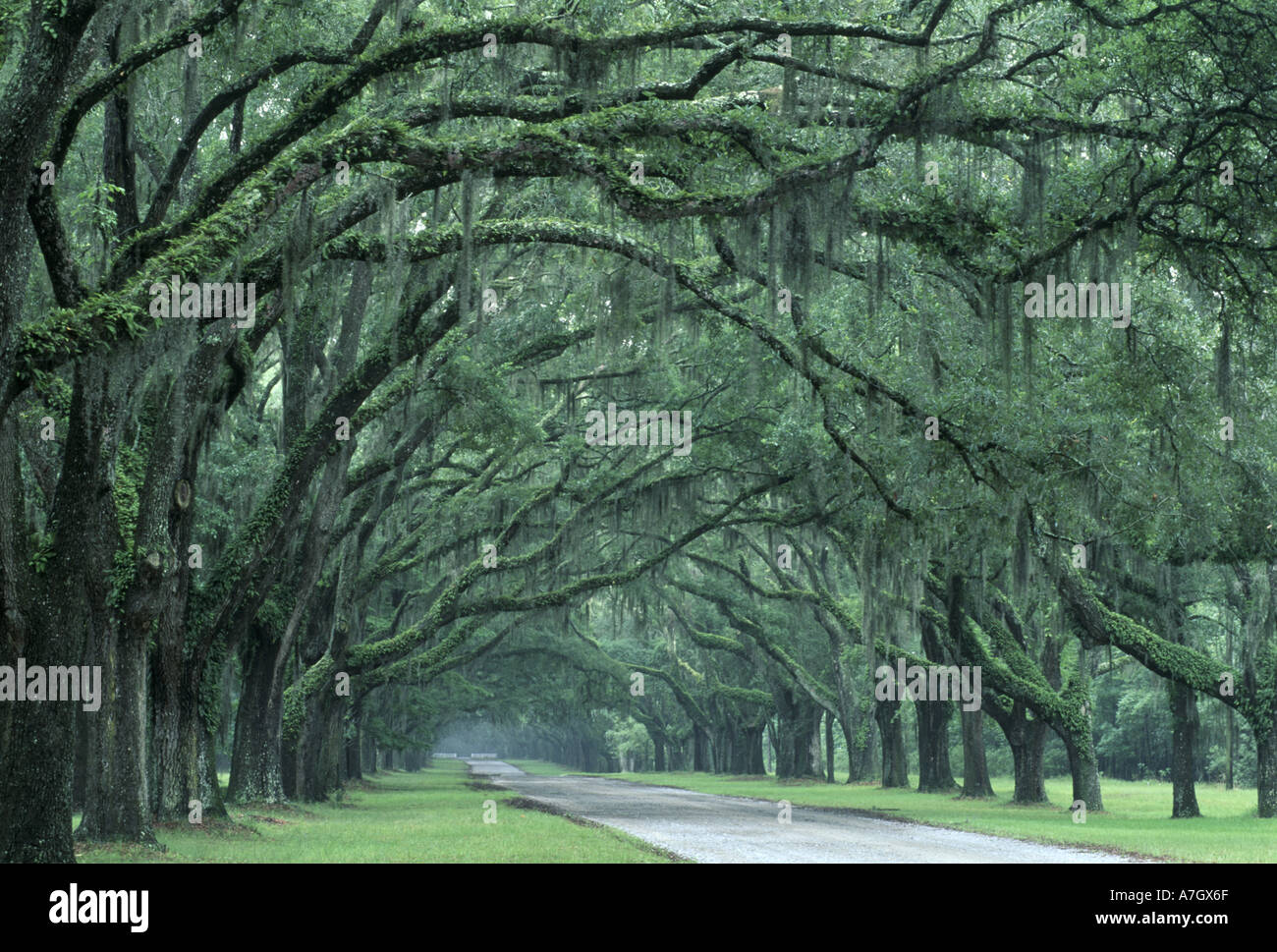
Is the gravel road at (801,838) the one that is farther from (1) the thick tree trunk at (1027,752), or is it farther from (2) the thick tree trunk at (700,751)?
(2) the thick tree trunk at (700,751)

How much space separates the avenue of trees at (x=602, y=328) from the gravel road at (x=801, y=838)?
4.04 m

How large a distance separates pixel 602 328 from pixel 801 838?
26.5 feet

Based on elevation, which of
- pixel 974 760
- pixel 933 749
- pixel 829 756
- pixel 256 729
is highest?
pixel 256 729

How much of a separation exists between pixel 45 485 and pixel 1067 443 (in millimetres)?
12987

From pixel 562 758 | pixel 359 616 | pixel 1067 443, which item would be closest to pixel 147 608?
pixel 1067 443

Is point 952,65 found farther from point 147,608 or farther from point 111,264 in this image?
point 147,608

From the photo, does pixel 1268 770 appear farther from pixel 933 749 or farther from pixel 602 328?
pixel 602 328

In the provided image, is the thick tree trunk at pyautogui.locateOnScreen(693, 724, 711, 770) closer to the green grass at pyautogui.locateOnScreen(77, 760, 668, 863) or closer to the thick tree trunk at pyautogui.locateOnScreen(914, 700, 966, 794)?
the thick tree trunk at pyautogui.locateOnScreen(914, 700, 966, 794)

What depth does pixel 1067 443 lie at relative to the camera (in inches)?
631

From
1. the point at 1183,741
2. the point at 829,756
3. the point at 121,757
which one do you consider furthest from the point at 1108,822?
the point at 829,756

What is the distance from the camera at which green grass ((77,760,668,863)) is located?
13680mm

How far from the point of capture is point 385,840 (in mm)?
16828

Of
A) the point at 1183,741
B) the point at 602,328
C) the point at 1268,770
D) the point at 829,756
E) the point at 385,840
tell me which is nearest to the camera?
the point at 385,840

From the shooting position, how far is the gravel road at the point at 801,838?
47.6ft
